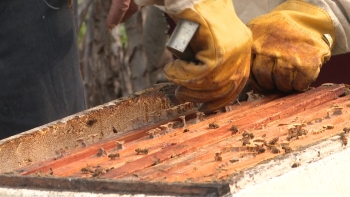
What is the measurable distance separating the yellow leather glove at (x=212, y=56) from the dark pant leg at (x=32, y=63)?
4.27ft

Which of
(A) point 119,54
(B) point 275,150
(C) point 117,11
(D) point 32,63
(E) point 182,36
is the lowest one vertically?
(A) point 119,54

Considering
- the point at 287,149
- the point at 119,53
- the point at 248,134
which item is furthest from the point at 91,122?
the point at 119,53

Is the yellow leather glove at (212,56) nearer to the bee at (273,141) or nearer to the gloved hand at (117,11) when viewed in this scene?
the bee at (273,141)

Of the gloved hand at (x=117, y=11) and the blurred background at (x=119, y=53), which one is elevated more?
the gloved hand at (x=117, y=11)

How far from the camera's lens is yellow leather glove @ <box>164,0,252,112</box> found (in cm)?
306

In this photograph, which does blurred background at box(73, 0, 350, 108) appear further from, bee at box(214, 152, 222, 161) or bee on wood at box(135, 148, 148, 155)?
bee at box(214, 152, 222, 161)

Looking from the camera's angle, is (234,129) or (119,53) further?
(119,53)

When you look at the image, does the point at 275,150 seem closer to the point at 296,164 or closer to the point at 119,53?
the point at 296,164

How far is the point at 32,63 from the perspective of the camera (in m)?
4.27

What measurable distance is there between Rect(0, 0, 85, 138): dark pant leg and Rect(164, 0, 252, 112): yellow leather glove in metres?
1.30

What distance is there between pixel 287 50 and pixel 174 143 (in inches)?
41.0

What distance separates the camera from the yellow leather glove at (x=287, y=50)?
346 centimetres

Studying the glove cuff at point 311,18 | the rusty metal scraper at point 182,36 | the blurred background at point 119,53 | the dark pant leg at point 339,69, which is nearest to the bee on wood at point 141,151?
the rusty metal scraper at point 182,36

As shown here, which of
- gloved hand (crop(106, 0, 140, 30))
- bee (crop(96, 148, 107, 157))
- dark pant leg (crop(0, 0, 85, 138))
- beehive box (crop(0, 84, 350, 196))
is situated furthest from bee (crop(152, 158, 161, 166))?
dark pant leg (crop(0, 0, 85, 138))
